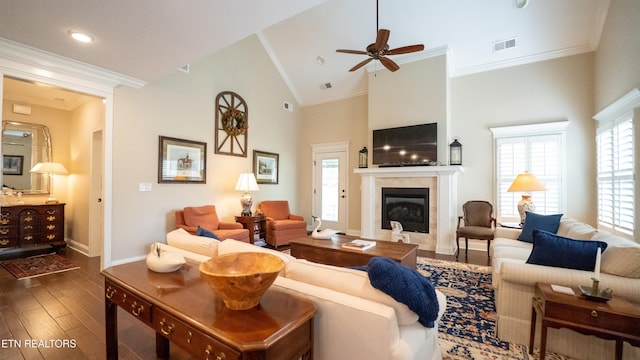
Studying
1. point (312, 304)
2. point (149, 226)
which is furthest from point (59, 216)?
point (312, 304)

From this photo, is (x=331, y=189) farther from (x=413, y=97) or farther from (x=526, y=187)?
(x=526, y=187)

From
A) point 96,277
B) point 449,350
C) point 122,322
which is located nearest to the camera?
point 449,350

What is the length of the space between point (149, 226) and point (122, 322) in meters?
2.09

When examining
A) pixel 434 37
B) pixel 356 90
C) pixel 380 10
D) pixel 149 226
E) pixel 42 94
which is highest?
→ pixel 380 10

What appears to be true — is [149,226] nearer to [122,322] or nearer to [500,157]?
[122,322]

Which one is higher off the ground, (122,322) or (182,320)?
(182,320)

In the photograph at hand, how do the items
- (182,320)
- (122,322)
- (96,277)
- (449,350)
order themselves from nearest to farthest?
(182,320) → (449,350) → (122,322) → (96,277)

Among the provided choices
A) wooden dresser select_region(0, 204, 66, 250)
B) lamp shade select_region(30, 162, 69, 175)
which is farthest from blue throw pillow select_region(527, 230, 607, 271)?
lamp shade select_region(30, 162, 69, 175)

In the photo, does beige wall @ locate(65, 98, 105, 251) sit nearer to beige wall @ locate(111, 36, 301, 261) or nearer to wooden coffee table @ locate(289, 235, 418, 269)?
beige wall @ locate(111, 36, 301, 261)

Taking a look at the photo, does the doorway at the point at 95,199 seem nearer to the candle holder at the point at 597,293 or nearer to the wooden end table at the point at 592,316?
the wooden end table at the point at 592,316

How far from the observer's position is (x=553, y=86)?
4.64 m

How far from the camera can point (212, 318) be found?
3.52ft

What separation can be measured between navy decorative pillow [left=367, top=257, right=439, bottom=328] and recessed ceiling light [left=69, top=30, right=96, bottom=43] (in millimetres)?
3441

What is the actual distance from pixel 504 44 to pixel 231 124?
5.20m
